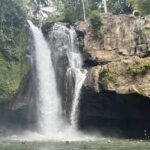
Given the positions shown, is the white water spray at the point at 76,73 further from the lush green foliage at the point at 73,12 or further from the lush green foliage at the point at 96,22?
the lush green foliage at the point at 73,12

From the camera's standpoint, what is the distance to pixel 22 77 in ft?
116

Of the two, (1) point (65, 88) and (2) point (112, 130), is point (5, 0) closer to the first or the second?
(1) point (65, 88)

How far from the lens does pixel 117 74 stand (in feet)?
101

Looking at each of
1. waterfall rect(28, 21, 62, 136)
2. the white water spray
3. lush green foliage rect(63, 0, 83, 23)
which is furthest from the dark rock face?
lush green foliage rect(63, 0, 83, 23)

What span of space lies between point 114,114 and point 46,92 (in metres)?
6.10

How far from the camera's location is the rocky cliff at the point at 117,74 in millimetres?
30484

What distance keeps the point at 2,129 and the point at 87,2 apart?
2050 centimetres

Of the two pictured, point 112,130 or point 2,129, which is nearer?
point 112,130

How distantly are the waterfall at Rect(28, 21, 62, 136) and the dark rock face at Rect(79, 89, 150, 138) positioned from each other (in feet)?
7.99

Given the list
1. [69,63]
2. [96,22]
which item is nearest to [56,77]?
[69,63]

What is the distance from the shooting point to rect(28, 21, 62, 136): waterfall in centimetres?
3484

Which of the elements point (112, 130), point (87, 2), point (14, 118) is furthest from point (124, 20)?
point (87, 2)

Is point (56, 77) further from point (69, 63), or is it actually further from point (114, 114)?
point (114, 114)

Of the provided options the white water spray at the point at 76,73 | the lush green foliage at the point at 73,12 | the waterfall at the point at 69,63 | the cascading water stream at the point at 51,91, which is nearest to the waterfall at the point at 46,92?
the cascading water stream at the point at 51,91
